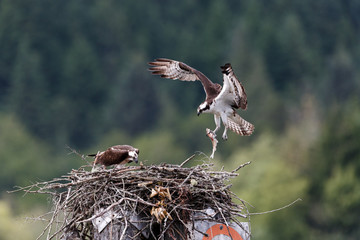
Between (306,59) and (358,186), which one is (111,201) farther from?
(306,59)

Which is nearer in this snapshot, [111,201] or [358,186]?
[111,201]

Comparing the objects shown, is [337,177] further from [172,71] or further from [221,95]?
[221,95]

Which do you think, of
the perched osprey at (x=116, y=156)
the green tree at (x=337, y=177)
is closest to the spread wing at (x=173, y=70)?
the perched osprey at (x=116, y=156)

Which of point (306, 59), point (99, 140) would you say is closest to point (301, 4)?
point (306, 59)

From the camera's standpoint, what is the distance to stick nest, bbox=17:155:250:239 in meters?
9.17

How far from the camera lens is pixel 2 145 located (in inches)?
2608

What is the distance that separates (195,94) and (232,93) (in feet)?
235

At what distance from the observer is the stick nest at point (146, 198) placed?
30.1ft

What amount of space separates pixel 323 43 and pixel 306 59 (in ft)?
23.4

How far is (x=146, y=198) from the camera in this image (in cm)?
948

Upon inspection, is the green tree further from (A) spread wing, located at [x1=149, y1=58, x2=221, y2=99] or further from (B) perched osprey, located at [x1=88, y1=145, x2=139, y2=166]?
(B) perched osprey, located at [x1=88, y1=145, x2=139, y2=166]

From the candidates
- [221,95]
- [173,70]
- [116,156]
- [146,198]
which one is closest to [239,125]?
[221,95]

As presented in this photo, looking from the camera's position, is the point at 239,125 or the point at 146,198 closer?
the point at 146,198

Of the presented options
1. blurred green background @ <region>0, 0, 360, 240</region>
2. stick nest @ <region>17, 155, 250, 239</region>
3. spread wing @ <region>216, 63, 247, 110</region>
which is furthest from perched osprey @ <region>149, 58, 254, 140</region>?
blurred green background @ <region>0, 0, 360, 240</region>
